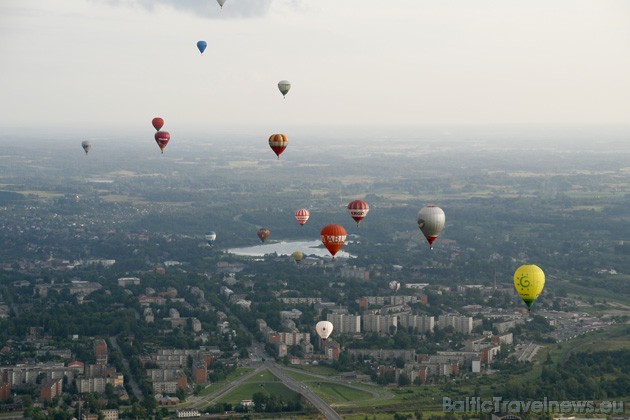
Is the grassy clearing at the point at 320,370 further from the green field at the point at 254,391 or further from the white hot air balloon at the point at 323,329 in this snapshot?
the green field at the point at 254,391

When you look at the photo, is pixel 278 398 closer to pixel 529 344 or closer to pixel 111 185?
pixel 529 344

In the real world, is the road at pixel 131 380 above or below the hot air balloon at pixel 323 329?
below

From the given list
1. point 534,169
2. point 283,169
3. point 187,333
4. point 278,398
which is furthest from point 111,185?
point 278,398

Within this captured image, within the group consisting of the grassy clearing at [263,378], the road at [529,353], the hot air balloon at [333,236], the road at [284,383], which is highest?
the hot air balloon at [333,236]

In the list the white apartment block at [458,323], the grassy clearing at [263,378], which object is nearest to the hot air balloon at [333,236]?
the grassy clearing at [263,378]

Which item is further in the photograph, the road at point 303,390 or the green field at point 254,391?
the green field at point 254,391

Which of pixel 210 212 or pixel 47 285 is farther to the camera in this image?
pixel 210 212

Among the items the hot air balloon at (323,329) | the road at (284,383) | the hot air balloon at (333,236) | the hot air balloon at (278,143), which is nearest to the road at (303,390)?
the road at (284,383)

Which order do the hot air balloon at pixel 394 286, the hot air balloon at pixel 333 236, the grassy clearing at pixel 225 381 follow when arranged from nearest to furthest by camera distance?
the hot air balloon at pixel 333 236 < the grassy clearing at pixel 225 381 < the hot air balloon at pixel 394 286

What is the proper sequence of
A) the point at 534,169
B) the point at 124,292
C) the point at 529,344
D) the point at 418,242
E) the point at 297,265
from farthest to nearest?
1. the point at 534,169
2. the point at 418,242
3. the point at 297,265
4. the point at 124,292
5. the point at 529,344

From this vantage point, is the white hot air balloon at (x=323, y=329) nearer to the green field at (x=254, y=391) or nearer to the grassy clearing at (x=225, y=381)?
the grassy clearing at (x=225, y=381)

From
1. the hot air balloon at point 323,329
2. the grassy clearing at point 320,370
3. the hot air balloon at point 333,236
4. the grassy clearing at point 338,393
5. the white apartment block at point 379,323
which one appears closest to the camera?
the grassy clearing at point 338,393
